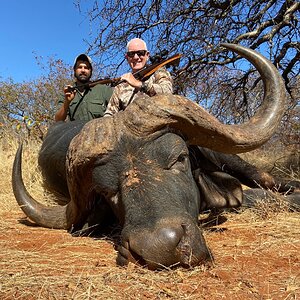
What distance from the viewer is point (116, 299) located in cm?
204

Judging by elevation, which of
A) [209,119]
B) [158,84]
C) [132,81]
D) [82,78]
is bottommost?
[209,119]

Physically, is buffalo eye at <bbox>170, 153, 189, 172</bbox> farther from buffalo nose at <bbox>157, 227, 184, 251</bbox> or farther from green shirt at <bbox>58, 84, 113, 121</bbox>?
green shirt at <bbox>58, 84, 113, 121</bbox>

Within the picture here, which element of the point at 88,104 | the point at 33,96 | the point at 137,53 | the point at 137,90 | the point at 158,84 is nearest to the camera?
the point at 158,84

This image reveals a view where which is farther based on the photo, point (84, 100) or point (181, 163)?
point (84, 100)

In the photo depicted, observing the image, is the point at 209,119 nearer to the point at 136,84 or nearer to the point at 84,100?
the point at 136,84

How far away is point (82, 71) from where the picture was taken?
6992 millimetres

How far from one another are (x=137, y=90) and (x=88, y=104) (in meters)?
2.06

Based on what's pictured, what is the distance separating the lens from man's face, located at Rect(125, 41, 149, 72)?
16.6ft

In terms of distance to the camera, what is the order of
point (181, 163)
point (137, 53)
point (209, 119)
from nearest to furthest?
point (181, 163)
point (209, 119)
point (137, 53)

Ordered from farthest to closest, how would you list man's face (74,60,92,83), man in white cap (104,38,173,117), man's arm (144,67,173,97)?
man's face (74,60,92,83)
man in white cap (104,38,173,117)
man's arm (144,67,173,97)

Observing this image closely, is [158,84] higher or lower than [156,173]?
higher

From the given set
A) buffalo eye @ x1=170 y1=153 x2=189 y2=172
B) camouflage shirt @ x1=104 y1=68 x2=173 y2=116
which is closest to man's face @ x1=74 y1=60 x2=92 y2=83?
camouflage shirt @ x1=104 y1=68 x2=173 y2=116

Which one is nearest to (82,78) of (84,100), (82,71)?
(82,71)

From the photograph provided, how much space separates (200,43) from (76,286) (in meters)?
6.37
